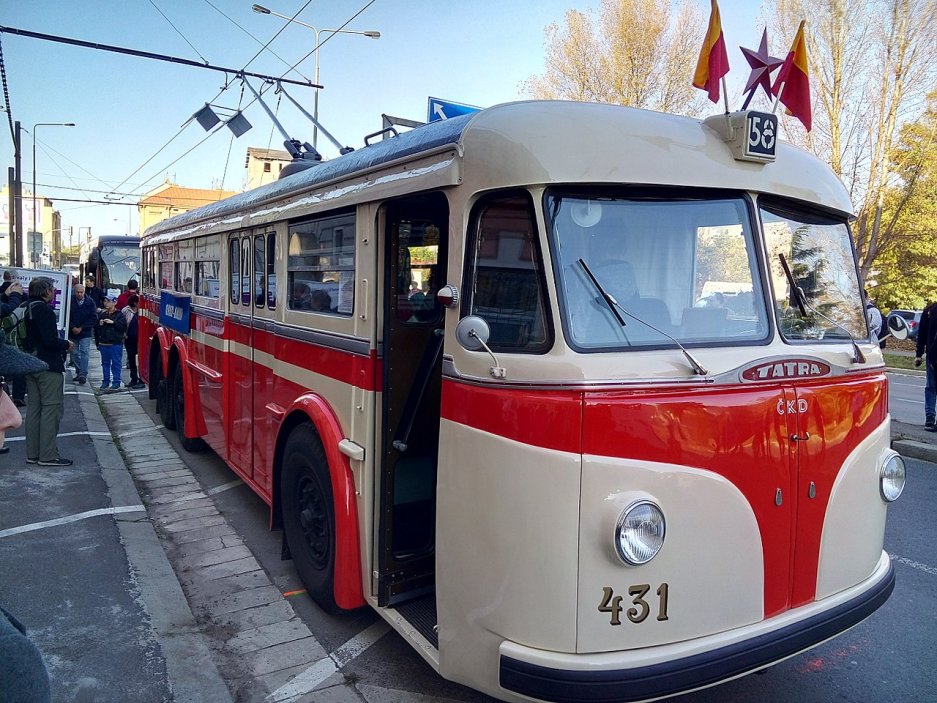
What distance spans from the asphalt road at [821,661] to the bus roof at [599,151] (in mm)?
2344

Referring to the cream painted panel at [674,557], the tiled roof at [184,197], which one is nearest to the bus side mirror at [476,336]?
the cream painted panel at [674,557]

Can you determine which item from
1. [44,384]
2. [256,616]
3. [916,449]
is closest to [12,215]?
[44,384]

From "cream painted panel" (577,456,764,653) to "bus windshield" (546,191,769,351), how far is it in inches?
20.1

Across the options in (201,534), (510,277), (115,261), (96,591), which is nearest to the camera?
(510,277)

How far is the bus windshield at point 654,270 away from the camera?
8.96 feet

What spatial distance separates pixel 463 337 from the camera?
274 cm

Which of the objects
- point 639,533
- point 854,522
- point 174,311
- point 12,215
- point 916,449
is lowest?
point 916,449

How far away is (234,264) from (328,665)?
3.51 m

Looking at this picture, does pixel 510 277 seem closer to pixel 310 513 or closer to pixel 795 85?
pixel 795 85

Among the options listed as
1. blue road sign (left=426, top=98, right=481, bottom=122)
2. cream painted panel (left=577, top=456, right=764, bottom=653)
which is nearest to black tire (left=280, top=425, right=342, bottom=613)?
cream painted panel (left=577, top=456, right=764, bottom=653)

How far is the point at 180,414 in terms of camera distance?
27.5ft

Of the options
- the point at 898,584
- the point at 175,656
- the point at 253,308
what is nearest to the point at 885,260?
the point at 898,584

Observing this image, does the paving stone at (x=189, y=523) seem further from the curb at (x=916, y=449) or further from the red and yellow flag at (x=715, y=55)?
the curb at (x=916, y=449)

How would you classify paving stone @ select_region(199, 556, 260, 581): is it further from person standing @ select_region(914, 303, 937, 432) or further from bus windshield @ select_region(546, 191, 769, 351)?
person standing @ select_region(914, 303, 937, 432)
